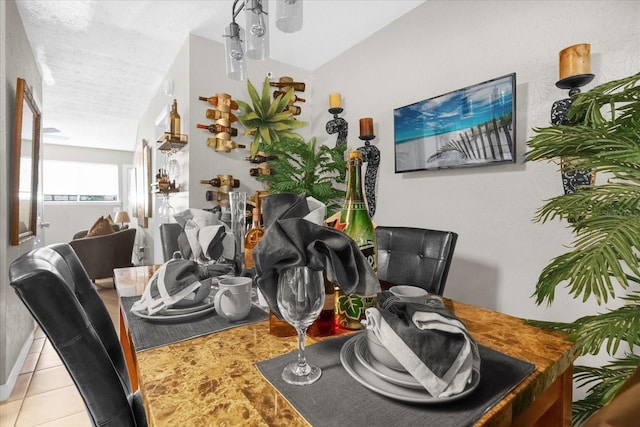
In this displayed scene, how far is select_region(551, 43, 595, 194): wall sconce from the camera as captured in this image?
1318mm

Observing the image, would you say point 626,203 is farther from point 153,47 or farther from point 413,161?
point 153,47

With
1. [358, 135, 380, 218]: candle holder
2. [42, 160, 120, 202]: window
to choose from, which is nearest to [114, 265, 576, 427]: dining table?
[358, 135, 380, 218]: candle holder

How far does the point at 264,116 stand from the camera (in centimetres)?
271

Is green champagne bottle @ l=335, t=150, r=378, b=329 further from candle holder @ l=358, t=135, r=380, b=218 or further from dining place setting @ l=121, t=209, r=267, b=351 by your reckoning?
candle holder @ l=358, t=135, r=380, b=218

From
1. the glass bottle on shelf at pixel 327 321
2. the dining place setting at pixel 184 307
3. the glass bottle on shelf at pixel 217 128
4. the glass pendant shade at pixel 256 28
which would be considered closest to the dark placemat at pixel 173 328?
the dining place setting at pixel 184 307

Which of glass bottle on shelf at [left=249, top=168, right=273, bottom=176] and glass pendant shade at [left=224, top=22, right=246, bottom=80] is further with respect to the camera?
glass bottle on shelf at [left=249, top=168, right=273, bottom=176]

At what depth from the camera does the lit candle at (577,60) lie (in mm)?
1315

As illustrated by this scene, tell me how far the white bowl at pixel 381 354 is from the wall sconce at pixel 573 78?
126 centimetres

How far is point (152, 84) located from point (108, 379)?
3.83 m

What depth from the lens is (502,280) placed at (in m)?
1.76

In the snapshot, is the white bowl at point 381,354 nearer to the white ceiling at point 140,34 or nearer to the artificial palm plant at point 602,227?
the artificial palm plant at point 602,227

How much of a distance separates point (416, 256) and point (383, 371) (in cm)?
86

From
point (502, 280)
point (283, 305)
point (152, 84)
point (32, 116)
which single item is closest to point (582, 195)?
point (283, 305)

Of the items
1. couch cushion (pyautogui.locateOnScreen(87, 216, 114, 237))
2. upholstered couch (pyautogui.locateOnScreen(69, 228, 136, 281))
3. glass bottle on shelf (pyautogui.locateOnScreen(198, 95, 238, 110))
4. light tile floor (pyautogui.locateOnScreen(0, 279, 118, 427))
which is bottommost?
light tile floor (pyautogui.locateOnScreen(0, 279, 118, 427))
